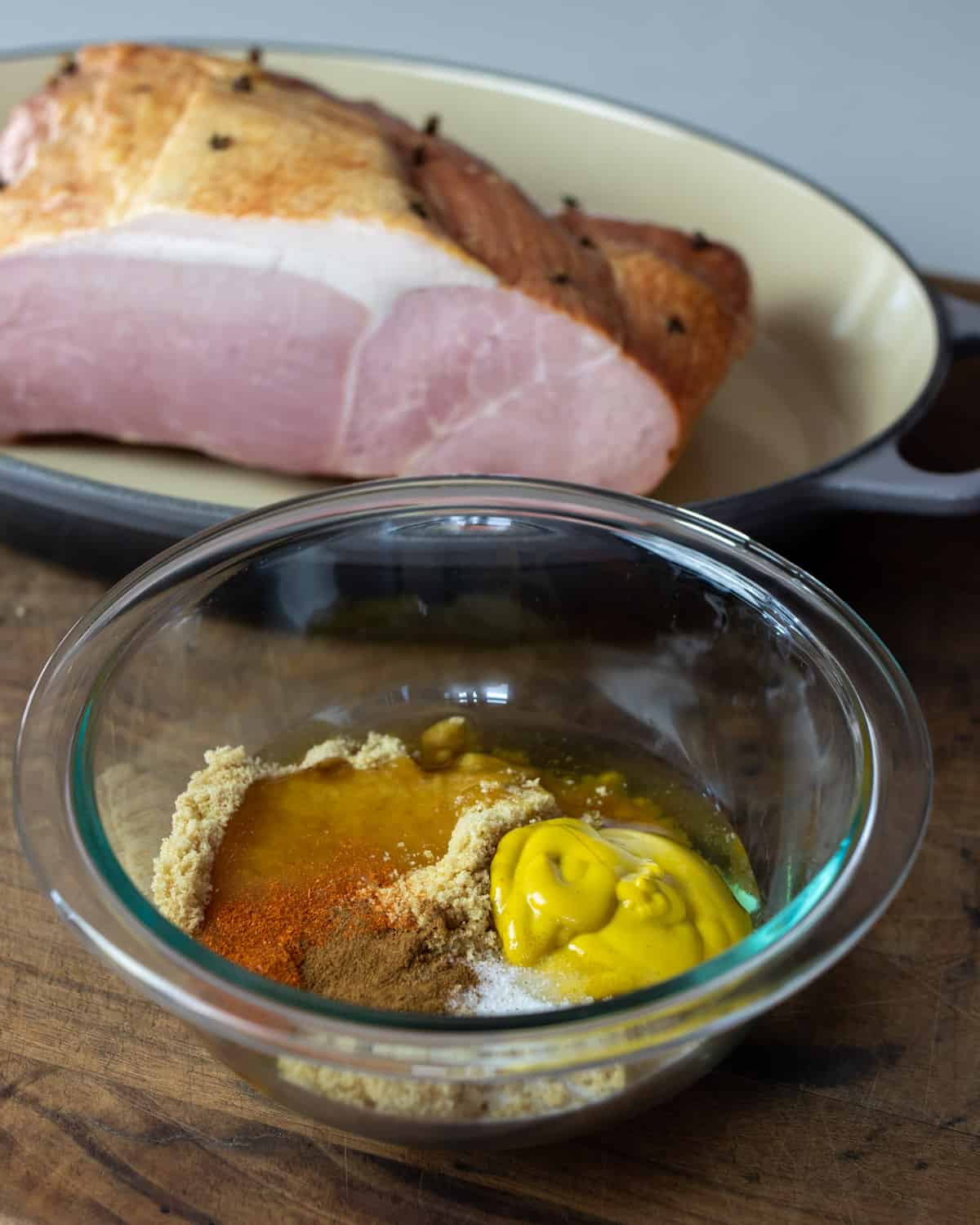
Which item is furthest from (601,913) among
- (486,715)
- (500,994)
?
(486,715)

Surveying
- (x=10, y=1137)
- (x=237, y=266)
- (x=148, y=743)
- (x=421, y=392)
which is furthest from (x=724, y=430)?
(x=10, y=1137)

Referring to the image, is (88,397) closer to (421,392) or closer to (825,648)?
(421,392)

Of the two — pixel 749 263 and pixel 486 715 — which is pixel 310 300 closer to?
pixel 486 715

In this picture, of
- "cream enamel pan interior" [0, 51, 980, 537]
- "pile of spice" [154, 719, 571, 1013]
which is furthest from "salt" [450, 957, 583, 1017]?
"cream enamel pan interior" [0, 51, 980, 537]

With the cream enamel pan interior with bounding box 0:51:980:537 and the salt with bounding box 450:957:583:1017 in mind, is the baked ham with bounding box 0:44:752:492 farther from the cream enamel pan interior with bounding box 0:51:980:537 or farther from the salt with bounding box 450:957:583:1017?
the salt with bounding box 450:957:583:1017

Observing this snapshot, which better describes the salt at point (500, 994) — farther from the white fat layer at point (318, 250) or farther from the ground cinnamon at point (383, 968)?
the white fat layer at point (318, 250)

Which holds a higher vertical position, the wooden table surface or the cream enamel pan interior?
the cream enamel pan interior
